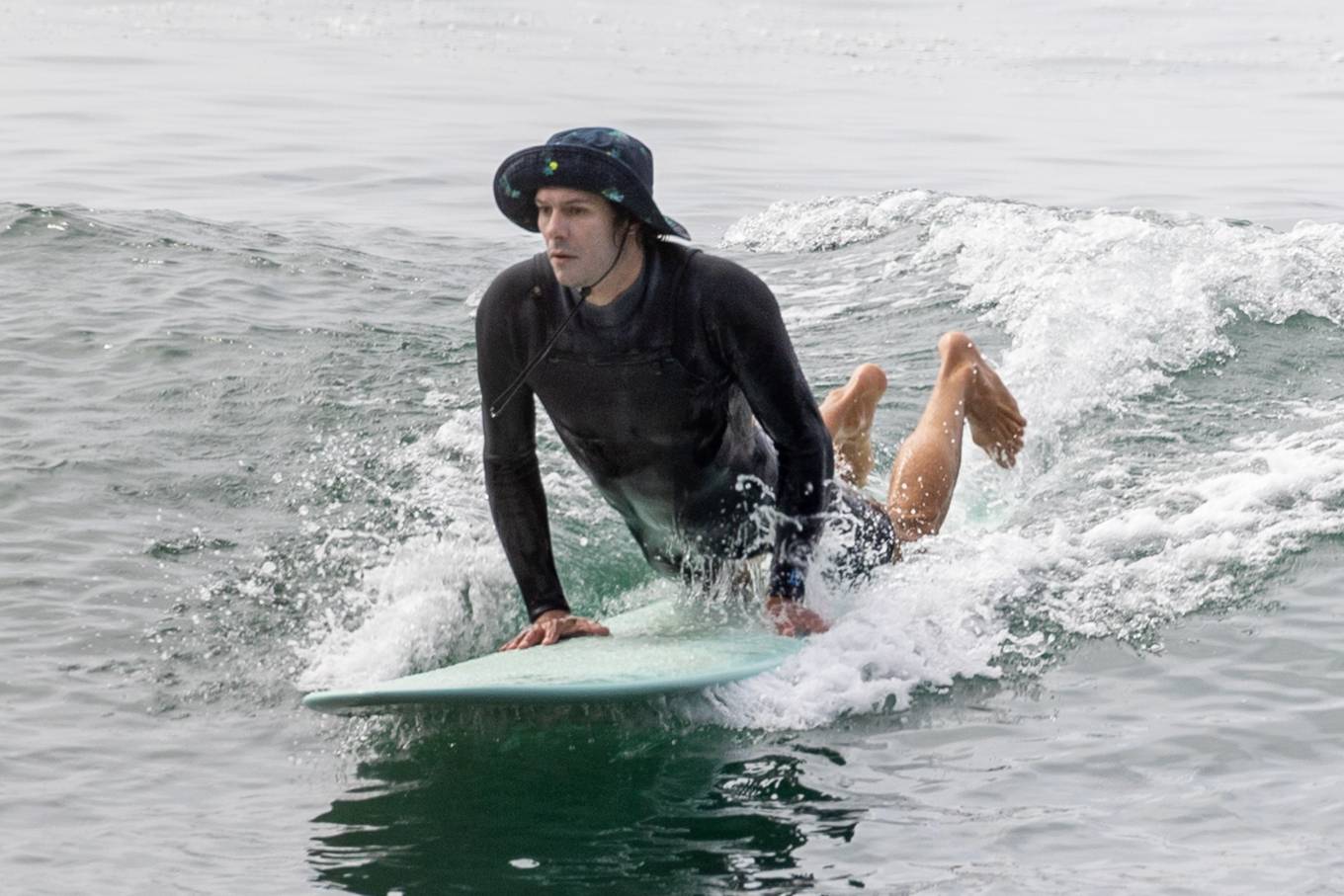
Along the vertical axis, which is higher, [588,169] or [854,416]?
[588,169]

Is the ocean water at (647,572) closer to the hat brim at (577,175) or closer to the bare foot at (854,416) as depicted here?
the bare foot at (854,416)

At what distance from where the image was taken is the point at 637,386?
5211 mm

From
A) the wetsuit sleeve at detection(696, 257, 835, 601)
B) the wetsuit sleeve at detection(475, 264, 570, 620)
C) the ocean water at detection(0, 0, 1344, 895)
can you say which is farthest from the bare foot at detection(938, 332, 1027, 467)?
the wetsuit sleeve at detection(475, 264, 570, 620)

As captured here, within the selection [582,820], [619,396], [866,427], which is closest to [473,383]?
[866,427]

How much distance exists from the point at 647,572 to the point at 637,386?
150 centimetres

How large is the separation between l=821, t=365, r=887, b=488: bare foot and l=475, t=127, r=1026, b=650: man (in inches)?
33.4

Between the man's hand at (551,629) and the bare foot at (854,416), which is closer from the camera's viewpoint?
the man's hand at (551,629)

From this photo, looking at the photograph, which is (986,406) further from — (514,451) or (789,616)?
(514,451)

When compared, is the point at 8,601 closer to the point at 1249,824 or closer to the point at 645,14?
the point at 1249,824

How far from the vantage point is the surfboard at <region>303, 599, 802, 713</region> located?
15.7 feet

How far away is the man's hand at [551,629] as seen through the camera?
17.3ft

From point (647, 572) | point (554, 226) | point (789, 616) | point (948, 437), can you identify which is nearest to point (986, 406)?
point (948, 437)

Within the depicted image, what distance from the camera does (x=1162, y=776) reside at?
4785 millimetres

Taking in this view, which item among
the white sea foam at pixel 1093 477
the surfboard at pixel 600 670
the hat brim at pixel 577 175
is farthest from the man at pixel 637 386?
the white sea foam at pixel 1093 477
